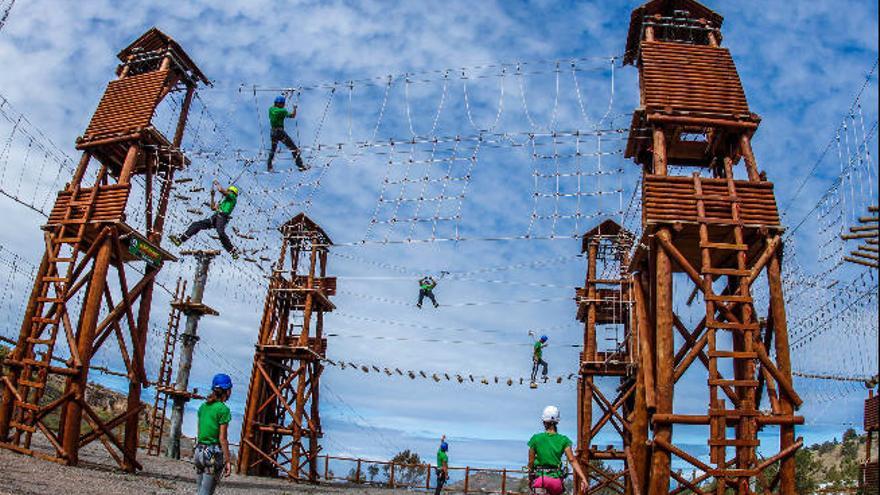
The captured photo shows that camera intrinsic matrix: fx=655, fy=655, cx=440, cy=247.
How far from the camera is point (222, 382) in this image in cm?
811

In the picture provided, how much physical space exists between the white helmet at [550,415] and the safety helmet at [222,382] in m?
3.90

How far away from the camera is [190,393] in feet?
89.0

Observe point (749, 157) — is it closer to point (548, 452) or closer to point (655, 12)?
point (655, 12)

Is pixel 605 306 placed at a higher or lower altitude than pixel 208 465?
higher

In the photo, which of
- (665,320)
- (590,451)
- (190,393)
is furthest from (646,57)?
(190,393)

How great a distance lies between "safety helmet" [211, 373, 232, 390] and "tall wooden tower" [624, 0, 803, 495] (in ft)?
27.6

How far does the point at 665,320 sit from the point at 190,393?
68.1ft

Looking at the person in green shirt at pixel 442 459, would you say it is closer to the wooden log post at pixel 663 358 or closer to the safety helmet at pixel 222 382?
the wooden log post at pixel 663 358

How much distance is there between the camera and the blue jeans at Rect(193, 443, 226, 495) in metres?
7.68

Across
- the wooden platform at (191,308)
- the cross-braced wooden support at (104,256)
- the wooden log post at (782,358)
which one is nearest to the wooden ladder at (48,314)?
the cross-braced wooden support at (104,256)

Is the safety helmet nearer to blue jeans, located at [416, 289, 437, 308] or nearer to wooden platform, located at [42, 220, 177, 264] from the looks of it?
wooden platform, located at [42, 220, 177, 264]

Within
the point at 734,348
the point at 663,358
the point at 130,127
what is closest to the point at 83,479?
the point at 130,127

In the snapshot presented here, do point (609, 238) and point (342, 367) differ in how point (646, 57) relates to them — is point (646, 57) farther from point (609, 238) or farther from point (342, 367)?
point (342, 367)

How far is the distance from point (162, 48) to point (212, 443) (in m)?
16.2
